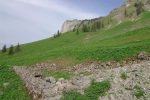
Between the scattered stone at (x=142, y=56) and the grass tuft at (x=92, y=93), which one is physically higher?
the scattered stone at (x=142, y=56)

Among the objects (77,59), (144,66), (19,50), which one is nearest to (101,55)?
(77,59)

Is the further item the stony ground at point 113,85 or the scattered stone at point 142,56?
the scattered stone at point 142,56

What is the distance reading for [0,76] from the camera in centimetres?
3925

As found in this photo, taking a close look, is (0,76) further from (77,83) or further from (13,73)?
(77,83)

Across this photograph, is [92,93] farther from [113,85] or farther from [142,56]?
[142,56]

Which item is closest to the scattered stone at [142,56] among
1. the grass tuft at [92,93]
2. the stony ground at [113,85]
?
the stony ground at [113,85]

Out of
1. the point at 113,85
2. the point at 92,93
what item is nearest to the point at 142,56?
the point at 113,85

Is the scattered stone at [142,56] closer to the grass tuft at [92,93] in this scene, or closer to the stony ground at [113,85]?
the stony ground at [113,85]

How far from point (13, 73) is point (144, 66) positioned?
739 inches

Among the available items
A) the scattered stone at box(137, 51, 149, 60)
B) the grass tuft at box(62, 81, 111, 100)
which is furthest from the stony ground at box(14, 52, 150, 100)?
the scattered stone at box(137, 51, 149, 60)

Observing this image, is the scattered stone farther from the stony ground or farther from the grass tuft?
the grass tuft

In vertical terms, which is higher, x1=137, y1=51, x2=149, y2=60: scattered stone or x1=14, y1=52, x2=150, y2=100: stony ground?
x1=137, y1=51, x2=149, y2=60: scattered stone

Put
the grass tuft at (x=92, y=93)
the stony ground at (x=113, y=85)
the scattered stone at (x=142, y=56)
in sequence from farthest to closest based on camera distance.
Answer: the scattered stone at (x=142, y=56), the grass tuft at (x=92, y=93), the stony ground at (x=113, y=85)

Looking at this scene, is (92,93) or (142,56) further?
(142,56)
